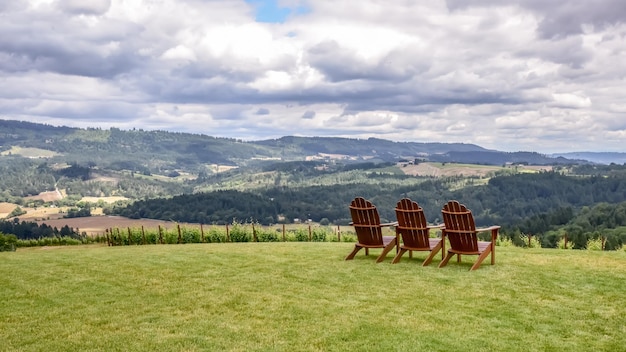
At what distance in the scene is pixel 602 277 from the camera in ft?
29.6

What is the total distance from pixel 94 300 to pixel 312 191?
176 m

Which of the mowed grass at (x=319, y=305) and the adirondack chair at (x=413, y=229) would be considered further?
the adirondack chair at (x=413, y=229)

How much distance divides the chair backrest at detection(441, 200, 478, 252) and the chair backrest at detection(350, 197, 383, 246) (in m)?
1.65

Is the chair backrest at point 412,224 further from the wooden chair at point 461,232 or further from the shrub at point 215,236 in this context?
the shrub at point 215,236

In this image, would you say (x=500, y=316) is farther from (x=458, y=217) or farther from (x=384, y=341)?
(x=458, y=217)

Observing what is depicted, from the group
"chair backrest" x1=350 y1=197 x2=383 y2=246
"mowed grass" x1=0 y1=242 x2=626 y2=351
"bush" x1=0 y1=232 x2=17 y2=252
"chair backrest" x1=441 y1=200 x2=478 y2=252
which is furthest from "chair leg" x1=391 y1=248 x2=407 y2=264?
"bush" x1=0 y1=232 x2=17 y2=252

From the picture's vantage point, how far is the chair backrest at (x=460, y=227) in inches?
404

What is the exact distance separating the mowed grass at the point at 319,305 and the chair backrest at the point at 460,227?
→ 494 millimetres

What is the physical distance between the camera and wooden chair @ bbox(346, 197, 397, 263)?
37.6ft

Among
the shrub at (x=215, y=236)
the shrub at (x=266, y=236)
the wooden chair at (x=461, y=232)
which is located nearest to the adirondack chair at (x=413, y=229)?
the wooden chair at (x=461, y=232)

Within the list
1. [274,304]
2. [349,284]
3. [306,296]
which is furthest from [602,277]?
[274,304]

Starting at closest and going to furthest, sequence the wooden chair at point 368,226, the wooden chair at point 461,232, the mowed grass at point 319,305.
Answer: the mowed grass at point 319,305 < the wooden chair at point 461,232 < the wooden chair at point 368,226

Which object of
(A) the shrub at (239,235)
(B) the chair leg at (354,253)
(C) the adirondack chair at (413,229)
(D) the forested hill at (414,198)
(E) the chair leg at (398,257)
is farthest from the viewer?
(D) the forested hill at (414,198)

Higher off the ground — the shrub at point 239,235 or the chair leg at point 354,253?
the chair leg at point 354,253
